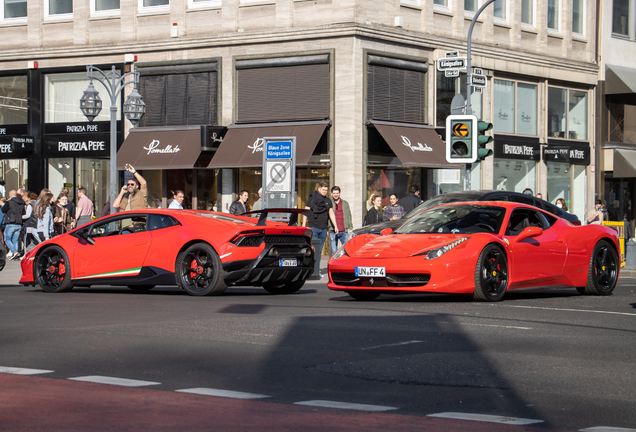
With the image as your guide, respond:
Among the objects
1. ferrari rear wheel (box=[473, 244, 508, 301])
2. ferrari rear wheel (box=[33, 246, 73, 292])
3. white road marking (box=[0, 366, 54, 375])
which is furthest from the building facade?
white road marking (box=[0, 366, 54, 375])

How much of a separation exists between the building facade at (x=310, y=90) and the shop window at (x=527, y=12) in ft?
0.26

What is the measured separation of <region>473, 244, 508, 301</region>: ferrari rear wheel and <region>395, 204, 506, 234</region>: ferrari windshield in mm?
506

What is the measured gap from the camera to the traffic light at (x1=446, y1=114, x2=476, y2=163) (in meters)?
17.9

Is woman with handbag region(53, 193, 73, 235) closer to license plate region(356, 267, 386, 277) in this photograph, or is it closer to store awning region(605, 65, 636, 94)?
license plate region(356, 267, 386, 277)

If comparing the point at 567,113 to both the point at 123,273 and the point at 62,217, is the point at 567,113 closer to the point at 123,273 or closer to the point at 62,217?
the point at 62,217

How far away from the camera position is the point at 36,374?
20.9 feet

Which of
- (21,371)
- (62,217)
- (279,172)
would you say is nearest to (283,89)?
(62,217)

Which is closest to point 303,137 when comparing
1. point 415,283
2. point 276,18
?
point 276,18

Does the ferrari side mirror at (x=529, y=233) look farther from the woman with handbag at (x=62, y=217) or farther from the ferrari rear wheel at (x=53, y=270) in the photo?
the woman with handbag at (x=62, y=217)

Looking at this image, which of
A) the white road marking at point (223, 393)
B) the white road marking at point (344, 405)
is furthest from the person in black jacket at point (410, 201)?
the white road marking at point (344, 405)

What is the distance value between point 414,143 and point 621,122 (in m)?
12.2

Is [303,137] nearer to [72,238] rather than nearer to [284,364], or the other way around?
[72,238]

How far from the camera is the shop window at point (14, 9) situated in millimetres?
31388

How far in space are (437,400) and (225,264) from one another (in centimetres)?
755
